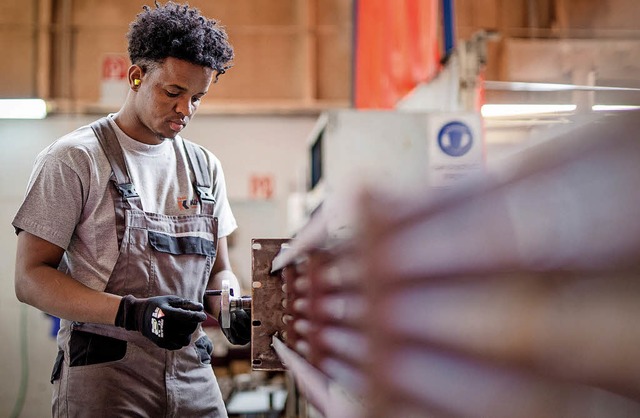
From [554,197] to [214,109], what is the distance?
593cm

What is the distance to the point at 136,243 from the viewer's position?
1.54 metres

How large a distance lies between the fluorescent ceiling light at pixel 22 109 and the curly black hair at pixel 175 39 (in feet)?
15.6

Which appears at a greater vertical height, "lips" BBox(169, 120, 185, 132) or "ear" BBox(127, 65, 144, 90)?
"ear" BBox(127, 65, 144, 90)

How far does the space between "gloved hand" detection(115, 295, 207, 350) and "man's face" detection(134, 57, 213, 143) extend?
1.30 feet

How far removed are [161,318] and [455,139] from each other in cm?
152

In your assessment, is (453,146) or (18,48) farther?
(18,48)

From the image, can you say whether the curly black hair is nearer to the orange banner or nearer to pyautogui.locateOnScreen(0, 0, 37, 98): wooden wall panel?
the orange banner

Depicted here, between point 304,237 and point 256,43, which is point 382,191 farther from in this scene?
point 256,43

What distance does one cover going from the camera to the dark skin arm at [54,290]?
1.44 metres

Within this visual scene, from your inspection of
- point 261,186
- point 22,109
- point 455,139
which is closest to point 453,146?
point 455,139

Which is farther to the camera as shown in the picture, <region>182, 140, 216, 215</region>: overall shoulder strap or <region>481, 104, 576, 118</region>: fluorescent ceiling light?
<region>481, 104, 576, 118</region>: fluorescent ceiling light

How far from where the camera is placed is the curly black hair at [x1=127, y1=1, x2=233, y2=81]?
160 cm

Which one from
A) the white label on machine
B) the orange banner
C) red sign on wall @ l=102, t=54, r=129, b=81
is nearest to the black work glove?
the white label on machine

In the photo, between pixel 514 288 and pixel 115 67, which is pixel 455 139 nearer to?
pixel 514 288
